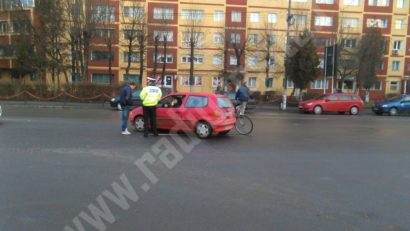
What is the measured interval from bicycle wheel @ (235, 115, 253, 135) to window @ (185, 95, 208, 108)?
1.72 metres

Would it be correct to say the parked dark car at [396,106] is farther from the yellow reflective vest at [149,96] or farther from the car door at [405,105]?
the yellow reflective vest at [149,96]

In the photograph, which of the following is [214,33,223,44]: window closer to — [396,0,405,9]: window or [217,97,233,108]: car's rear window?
[396,0,405,9]: window

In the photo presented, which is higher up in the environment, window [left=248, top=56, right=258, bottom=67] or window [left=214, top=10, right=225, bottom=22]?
window [left=214, top=10, right=225, bottom=22]

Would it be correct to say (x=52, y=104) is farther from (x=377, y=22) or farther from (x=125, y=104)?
(x=377, y=22)

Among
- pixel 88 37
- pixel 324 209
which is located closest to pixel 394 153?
pixel 324 209

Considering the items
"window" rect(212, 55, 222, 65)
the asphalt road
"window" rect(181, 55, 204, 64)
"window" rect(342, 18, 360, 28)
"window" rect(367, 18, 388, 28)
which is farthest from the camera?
"window" rect(342, 18, 360, 28)

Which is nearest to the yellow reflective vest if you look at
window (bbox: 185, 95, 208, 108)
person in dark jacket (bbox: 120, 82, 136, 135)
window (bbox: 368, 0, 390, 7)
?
person in dark jacket (bbox: 120, 82, 136, 135)

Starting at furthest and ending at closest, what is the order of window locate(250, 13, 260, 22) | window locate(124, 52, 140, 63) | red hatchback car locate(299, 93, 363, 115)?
window locate(250, 13, 260, 22) → window locate(124, 52, 140, 63) → red hatchback car locate(299, 93, 363, 115)

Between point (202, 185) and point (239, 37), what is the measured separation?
45.5 m

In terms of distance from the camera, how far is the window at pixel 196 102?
36.8 ft

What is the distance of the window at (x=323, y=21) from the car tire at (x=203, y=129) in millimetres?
44863

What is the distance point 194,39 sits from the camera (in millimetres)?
48656

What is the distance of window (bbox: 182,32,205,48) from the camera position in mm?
48700

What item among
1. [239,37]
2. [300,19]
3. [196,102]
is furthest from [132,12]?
[196,102]
